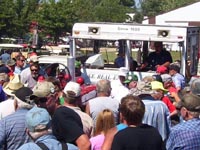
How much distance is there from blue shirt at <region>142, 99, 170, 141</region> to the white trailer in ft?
22.6

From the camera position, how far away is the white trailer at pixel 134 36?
576 inches

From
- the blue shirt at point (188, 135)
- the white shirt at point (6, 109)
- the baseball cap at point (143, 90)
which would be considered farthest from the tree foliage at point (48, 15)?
the blue shirt at point (188, 135)

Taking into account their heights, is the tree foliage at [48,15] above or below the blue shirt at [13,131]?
above

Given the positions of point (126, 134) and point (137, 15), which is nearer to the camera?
point (126, 134)

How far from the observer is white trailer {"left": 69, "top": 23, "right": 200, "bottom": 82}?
1463cm

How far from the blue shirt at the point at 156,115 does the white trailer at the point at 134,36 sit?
6.90 m

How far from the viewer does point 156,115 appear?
7.58m

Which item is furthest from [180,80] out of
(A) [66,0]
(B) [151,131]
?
(A) [66,0]

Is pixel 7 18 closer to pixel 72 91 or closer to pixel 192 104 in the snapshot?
pixel 72 91

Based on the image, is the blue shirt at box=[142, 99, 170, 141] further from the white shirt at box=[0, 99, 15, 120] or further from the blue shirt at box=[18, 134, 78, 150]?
the blue shirt at box=[18, 134, 78, 150]

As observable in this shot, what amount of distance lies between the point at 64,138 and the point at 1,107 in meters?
1.37

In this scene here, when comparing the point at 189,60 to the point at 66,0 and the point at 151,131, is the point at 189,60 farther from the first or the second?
the point at 66,0

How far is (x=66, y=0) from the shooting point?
59.1 m

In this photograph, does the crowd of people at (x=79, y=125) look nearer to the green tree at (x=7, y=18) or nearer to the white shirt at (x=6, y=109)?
the white shirt at (x=6, y=109)
